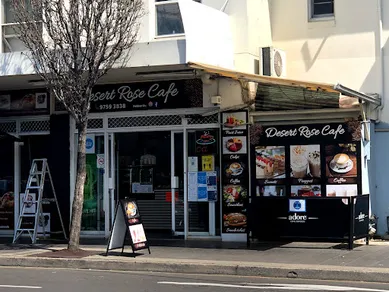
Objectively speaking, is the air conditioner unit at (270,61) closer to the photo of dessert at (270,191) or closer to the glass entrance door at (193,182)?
the glass entrance door at (193,182)

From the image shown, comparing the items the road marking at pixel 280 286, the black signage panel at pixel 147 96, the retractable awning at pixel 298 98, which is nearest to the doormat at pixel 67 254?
the road marking at pixel 280 286

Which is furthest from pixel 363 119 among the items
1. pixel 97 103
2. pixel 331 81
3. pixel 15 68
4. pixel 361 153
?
pixel 15 68

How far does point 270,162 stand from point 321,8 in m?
4.21

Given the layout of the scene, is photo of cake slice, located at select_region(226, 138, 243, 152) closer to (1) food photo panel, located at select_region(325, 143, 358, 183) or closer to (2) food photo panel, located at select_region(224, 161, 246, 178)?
(2) food photo panel, located at select_region(224, 161, 246, 178)

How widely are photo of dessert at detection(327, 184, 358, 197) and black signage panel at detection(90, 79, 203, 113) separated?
364cm

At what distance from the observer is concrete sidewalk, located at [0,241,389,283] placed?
1040 centimetres

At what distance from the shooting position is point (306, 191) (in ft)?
46.7

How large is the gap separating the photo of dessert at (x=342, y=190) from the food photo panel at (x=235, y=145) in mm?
2155

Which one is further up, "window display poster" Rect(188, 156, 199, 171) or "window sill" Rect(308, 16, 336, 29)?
"window sill" Rect(308, 16, 336, 29)

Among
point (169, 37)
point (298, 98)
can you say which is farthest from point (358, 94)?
point (169, 37)

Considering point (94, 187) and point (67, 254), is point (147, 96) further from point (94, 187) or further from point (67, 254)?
point (67, 254)

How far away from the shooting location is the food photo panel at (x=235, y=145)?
14617mm

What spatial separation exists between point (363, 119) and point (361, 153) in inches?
29.6

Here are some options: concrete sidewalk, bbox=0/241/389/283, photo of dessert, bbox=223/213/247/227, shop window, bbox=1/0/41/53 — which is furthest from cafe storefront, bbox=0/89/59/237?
photo of dessert, bbox=223/213/247/227
